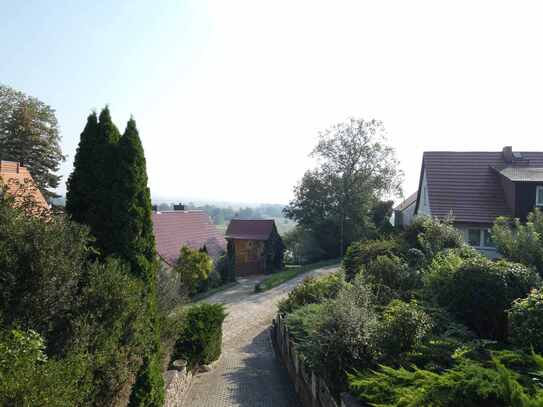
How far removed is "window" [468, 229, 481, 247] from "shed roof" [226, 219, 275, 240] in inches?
925

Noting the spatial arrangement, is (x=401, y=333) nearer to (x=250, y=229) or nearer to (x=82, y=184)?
(x=82, y=184)

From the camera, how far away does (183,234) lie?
3512 cm

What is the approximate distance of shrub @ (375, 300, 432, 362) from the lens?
24.6 ft

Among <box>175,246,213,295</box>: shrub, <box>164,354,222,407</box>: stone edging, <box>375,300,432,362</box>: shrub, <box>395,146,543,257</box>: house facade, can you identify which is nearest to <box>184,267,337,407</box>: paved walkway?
<box>164,354,222,407</box>: stone edging

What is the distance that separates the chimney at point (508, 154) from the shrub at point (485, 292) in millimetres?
20546

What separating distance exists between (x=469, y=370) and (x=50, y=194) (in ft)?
126

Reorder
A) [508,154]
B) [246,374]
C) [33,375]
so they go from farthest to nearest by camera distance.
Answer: [508,154], [246,374], [33,375]

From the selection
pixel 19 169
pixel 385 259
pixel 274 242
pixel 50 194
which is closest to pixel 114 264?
pixel 385 259

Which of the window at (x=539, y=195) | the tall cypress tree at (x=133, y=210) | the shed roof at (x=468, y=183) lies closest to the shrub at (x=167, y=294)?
the tall cypress tree at (x=133, y=210)

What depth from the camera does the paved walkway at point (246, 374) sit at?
413 inches

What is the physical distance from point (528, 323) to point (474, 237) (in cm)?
1803

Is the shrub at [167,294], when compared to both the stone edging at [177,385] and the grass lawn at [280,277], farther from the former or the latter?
the grass lawn at [280,277]

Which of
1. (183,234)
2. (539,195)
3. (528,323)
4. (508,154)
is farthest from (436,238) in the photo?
(183,234)

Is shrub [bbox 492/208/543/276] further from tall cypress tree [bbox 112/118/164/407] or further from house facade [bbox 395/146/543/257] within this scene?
tall cypress tree [bbox 112/118/164/407]
